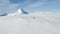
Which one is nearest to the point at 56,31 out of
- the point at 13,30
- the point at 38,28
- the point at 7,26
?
the point at 38,28

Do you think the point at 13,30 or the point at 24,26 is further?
the point at 24,26

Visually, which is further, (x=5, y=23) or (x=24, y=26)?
(x=5, y=23)

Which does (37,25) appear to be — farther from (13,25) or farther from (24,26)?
(13,25)

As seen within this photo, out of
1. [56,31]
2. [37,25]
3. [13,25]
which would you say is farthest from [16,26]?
[56,31]

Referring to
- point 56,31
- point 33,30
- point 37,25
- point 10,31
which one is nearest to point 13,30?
point 10,31

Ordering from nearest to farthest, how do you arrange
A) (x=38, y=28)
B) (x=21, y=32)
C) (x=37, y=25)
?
(x=21, y=32) → (x=38, y=28) → (x=37, y=25)

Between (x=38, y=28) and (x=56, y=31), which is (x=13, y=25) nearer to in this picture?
(x=38, y=28)

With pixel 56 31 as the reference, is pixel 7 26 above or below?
above

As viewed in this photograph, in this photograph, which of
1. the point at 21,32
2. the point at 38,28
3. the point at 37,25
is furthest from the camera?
the point at 37,25
